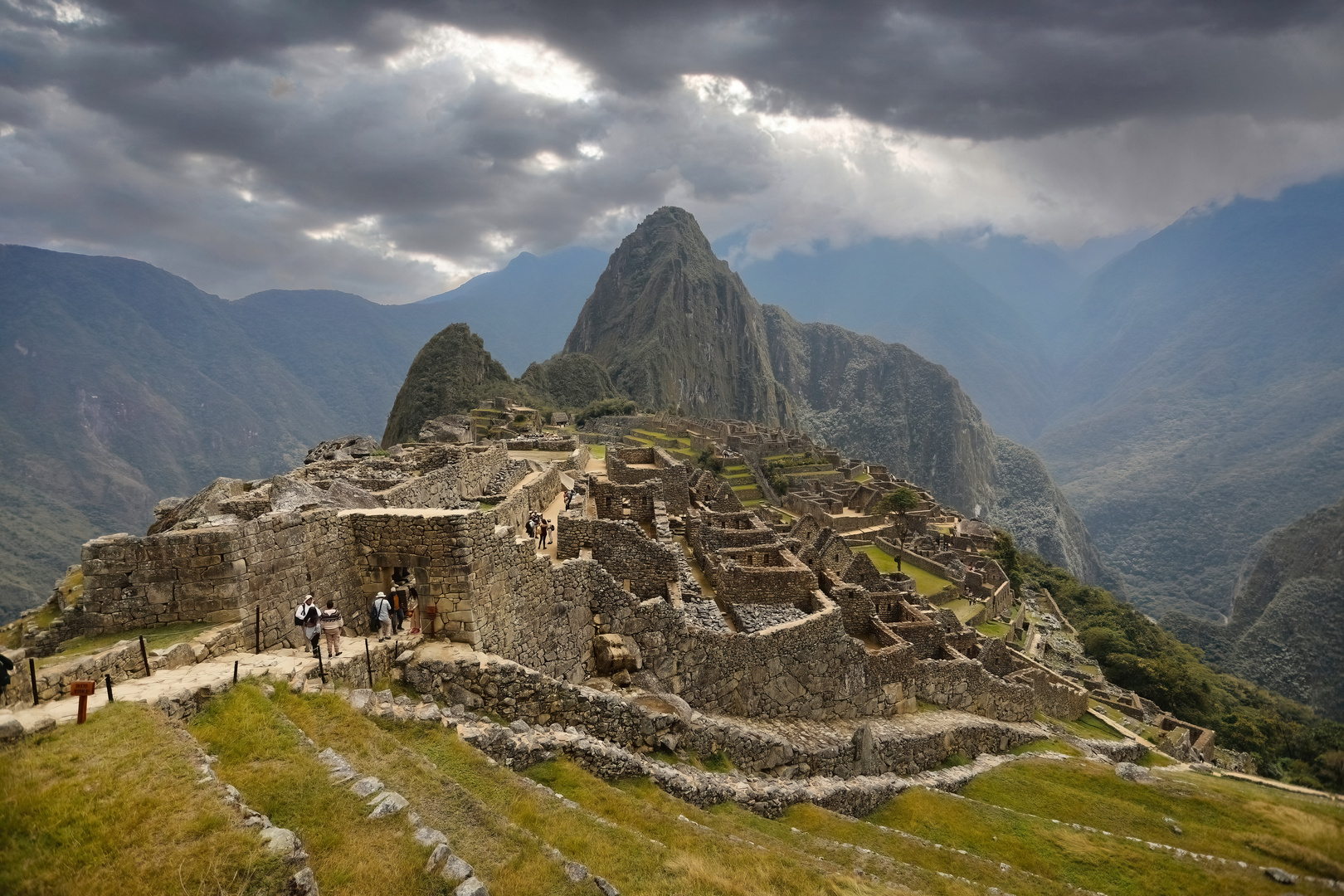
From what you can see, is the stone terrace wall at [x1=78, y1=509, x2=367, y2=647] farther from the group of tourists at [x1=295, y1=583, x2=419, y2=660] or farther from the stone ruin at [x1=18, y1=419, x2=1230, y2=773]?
the group of tourists at [x1=295, y1=583, x2=419, y2=660]

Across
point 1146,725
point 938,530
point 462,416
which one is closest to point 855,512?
point 938,530

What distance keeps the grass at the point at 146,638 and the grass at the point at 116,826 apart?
2.15 m

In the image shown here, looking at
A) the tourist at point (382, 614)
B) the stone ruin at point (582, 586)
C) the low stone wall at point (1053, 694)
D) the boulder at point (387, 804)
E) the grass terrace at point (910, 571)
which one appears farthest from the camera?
the grass terrace at point (910, 571)

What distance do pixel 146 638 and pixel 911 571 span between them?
45.6 m

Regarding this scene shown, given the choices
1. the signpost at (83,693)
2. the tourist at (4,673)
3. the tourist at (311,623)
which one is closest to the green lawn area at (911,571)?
the tourist at (311,623)

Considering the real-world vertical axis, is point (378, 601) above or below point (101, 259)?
below

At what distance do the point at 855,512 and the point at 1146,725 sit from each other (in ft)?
102

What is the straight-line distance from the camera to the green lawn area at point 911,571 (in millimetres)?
40978

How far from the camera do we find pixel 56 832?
14.0ft

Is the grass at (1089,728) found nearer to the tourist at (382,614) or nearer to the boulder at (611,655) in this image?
the boulder at (611,655)

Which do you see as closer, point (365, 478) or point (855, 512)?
point (365, 478)

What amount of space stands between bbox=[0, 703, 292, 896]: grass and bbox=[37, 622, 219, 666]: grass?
7.05 ft

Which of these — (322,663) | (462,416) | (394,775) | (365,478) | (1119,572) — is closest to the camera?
(394,775)

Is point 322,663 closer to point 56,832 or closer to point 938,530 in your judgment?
point 56,832
